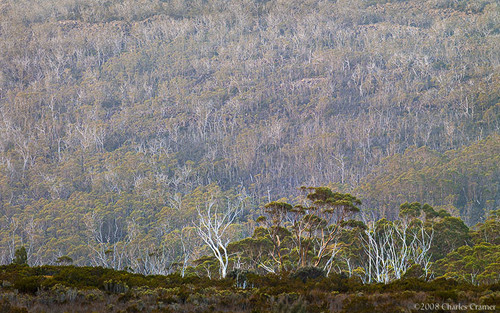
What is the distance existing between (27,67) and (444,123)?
108823mm

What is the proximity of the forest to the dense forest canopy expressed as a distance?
442mm

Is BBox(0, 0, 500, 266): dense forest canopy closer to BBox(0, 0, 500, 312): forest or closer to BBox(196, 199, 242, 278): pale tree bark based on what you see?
BBox(0, 0, 500, 312): forest

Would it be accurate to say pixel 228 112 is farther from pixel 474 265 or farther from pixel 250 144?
pixel 474 265

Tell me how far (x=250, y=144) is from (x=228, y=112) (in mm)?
16431

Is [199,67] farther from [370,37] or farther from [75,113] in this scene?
[370,37]

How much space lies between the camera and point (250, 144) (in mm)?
96562

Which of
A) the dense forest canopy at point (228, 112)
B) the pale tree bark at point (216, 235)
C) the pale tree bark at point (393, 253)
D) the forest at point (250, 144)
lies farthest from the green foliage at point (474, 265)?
the dense forest canopy at point (228, 112)

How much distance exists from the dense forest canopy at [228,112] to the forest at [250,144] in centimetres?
44

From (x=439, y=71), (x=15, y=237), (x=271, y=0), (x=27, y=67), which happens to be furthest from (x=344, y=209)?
(x=271, y=0)

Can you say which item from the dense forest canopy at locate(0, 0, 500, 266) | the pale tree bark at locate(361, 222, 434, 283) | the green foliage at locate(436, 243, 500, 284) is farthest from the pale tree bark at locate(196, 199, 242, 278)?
the dense forest canopy at locate(0, 0, 500, 266)

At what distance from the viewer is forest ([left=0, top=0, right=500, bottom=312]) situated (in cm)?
2827

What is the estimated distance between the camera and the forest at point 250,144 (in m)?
28.3

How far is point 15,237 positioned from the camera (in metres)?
62.7

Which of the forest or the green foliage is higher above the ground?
the forest
